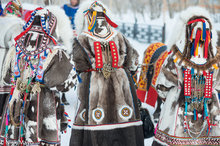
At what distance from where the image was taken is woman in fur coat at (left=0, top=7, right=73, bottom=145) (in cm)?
266

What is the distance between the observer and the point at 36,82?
2678 millimetres

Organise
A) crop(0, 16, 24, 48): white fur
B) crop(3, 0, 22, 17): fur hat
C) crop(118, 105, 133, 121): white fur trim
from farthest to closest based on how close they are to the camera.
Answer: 1. crop(3, 0, 22, 17): fur hat
2. crop(0, 16, 24, 48): white fur
3. crop(118, 105, 133, 121): white fur trim

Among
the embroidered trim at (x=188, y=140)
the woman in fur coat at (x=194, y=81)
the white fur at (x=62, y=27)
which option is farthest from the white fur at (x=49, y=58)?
the embroidered trim at (x=188, y=140)

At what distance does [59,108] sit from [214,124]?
5.23 feet

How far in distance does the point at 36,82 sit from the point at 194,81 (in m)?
1.58

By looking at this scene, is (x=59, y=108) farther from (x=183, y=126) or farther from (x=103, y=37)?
(x=183, y=126)

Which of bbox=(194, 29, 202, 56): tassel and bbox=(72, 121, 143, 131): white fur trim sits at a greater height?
bbox=(194, 29, 202, 56): tassel

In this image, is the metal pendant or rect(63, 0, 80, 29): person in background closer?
the metal pendant

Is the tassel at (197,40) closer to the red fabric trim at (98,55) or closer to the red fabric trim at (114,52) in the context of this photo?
the red fabric trim at (114,52)

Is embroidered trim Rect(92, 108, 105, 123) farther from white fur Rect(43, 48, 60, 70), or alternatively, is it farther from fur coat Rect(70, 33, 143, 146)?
white fur Rect(43, 48, 60, 70)

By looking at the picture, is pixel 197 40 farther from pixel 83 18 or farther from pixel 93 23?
pixel 83 18

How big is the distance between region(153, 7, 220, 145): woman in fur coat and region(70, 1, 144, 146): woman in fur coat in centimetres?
55

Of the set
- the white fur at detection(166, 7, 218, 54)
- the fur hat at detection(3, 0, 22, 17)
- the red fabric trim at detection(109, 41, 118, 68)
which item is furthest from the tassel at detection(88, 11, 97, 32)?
the fur hat at detection(3, 0, 22, 17)

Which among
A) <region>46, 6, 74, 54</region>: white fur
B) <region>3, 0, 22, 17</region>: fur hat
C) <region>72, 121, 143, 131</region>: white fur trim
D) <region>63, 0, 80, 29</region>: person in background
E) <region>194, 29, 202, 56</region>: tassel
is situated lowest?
<region>72, 121, 143, 131</region>: white fur trim
